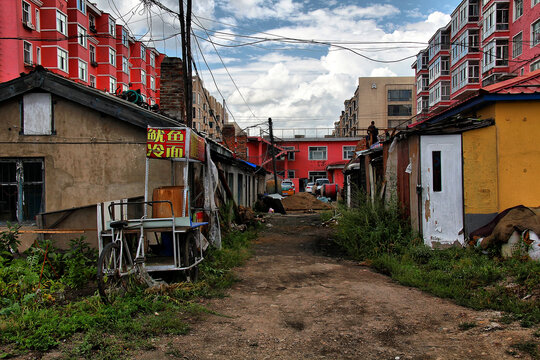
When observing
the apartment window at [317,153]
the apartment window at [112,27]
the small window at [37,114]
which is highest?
the apartment window at [112,27]

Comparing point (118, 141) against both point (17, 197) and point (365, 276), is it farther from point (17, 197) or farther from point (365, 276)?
point (365, 276)

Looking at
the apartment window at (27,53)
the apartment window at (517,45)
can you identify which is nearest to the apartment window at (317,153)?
the apartment window at (517,45)

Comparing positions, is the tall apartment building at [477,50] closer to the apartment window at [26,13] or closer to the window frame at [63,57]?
the window frame at [63,57]

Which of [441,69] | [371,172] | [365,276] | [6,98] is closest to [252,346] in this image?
[365,276]

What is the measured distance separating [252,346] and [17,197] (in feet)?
23.6

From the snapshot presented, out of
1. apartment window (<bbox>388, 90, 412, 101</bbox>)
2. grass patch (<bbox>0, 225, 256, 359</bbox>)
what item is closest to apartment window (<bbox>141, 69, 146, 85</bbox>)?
apartment window (<bbox>388, 90, 412, 101</bbox>)

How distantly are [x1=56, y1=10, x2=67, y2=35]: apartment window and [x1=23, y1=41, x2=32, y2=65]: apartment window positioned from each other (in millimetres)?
3586

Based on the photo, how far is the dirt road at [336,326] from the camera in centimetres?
400

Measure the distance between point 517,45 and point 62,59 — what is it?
118 feet

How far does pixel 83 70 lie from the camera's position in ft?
114

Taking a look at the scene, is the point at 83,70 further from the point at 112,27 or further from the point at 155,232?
the point at 155,232

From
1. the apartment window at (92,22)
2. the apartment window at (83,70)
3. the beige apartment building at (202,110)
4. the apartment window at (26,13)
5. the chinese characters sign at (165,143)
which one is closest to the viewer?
the chinese characters sign at (165,143)

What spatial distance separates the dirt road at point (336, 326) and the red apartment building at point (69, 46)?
1519 cm

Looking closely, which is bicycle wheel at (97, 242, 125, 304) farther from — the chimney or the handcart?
the chimney
